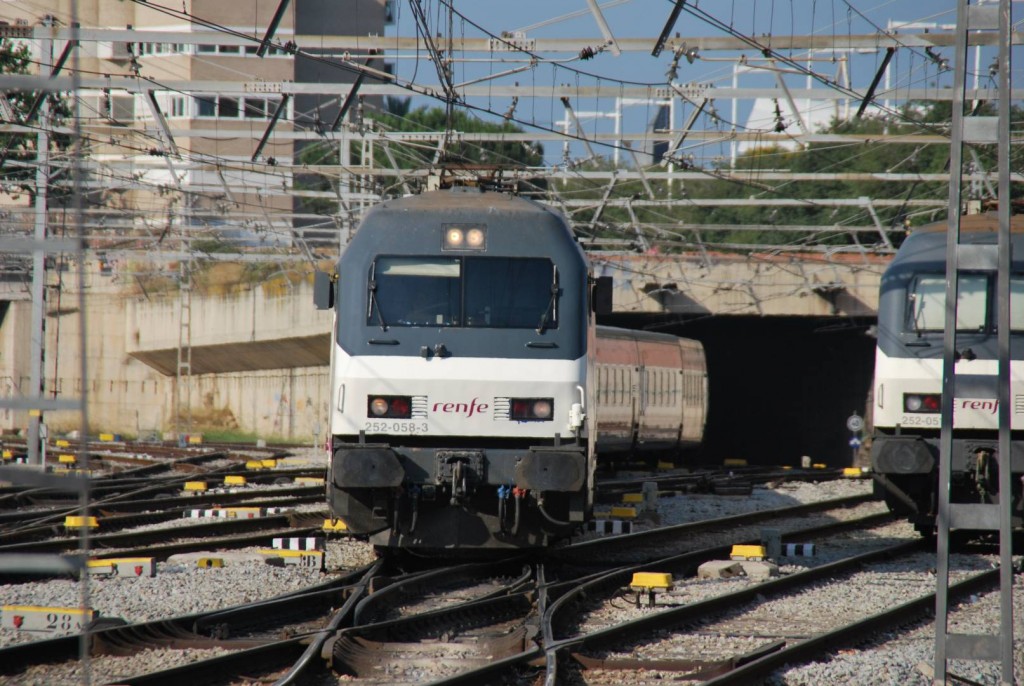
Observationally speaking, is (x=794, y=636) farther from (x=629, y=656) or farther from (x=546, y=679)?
(x=546, y=679)

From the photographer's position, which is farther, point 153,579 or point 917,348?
point 917,348

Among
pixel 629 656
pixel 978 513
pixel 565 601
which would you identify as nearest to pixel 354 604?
pixel 565 601

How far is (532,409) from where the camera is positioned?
10148 mm

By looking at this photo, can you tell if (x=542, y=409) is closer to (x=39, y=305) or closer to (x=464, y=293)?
(x=464, y=293)

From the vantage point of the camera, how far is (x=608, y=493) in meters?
20.7

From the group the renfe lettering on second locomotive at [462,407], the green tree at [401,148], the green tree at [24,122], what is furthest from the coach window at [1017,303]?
the green tree at [401,148]

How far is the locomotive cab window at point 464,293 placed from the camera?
1034cm

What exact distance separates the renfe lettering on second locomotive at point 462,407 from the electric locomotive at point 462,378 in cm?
1

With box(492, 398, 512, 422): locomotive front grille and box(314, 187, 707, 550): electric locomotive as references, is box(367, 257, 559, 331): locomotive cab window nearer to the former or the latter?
box(314, 187, 707, 550): electric locomotive

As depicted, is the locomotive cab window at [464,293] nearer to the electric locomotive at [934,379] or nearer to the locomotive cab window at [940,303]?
the electric locomotive at [934,379]

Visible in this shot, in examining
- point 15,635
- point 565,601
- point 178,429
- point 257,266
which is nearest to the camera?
point 15,635

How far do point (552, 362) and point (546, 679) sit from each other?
4045 mm

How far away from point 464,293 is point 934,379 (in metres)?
5.35

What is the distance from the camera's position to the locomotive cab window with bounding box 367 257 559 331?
33.9ft
